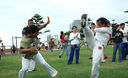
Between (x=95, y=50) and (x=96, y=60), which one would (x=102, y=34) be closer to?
(x=95, y=50)

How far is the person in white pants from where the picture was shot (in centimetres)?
541

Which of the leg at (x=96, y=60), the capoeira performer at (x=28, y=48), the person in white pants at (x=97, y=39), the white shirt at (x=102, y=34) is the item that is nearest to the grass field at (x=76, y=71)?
the leg at (x=96, y=60)

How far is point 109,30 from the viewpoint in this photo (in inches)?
232

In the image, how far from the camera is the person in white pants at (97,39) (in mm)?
5406

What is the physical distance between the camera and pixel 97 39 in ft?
18.9

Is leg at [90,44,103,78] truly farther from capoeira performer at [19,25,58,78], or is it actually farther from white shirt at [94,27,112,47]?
capoeira performer at [19,25,58,78]

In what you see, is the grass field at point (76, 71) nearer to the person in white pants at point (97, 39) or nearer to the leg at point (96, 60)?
the leg at point (96, 60)

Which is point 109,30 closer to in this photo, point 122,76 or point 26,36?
point 122,76

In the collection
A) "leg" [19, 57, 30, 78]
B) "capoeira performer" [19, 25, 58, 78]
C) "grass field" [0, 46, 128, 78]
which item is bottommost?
"grass field" [0, 46, 128, 78]

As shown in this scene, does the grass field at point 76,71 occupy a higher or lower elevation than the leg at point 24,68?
lower

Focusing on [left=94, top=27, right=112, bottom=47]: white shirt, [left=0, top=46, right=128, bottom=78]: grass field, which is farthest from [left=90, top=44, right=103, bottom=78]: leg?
[left=0, top=46, right=128, bottom=78]: grass field

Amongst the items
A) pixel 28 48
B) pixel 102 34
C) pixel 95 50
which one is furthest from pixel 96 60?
pixel 28 48

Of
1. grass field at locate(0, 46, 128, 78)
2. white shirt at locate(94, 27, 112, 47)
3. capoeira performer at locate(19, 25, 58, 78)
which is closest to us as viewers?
capoeira performer at locate(19, 25, 58, 78)

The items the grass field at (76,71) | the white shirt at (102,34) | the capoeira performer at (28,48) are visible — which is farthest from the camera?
the grass field at (76,71)
